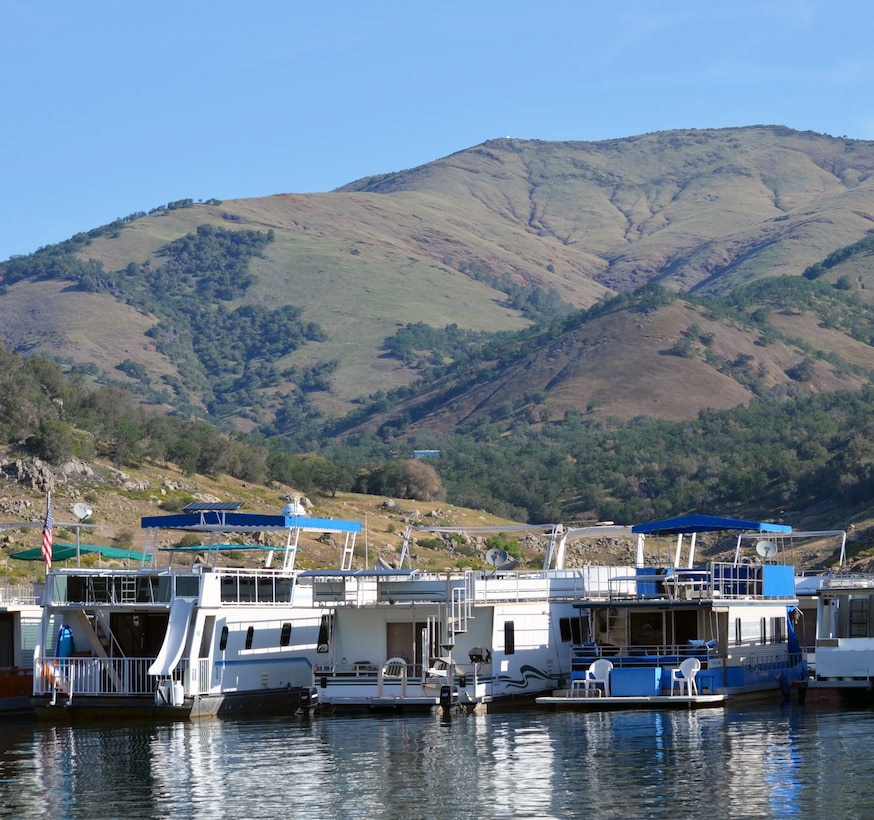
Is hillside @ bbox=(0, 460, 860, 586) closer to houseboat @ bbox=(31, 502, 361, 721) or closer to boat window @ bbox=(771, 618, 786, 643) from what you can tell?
houseboat @ bbox=(31, 502, 361, 721)

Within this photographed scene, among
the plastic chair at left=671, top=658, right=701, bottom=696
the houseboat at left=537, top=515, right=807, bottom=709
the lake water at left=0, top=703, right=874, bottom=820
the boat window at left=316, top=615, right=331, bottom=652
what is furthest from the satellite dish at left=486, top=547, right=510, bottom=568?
the plastic chair at left=671, top=658, right=701, bottom=696

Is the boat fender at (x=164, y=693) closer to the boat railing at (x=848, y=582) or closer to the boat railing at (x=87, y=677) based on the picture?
the boat railing at (x=87, y=677)

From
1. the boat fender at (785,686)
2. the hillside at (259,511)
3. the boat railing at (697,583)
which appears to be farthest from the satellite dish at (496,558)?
the hillside at (259,511)

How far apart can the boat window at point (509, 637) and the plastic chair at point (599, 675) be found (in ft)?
8.73

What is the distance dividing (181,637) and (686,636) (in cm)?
1471

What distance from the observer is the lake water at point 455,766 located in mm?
29297

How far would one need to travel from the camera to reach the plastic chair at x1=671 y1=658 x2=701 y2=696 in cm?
4353

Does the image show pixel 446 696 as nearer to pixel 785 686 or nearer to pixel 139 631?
pixel 139 631

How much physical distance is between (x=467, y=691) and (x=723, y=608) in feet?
26.6

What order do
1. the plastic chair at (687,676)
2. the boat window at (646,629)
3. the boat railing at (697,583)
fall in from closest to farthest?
the plastic chair at (687,676) < the boat railing at (697,583) < the boat window at (646,629)

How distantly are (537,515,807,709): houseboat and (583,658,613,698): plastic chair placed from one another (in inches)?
1.1

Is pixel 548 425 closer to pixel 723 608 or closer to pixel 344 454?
pixel 344 454

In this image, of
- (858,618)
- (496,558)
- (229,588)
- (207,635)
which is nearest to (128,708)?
(207,635)

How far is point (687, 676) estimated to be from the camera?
4356cm
